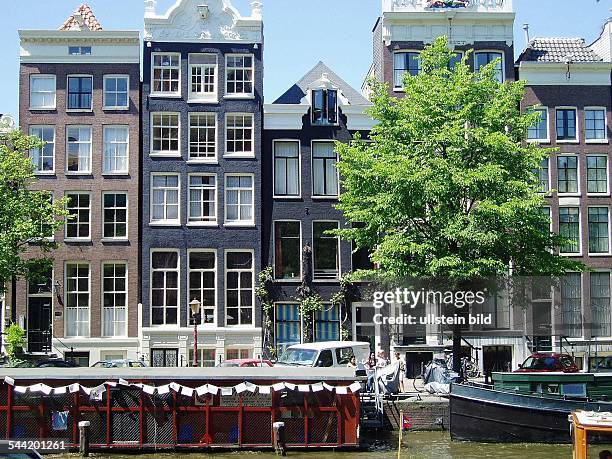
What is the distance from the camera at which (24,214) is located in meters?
38.6

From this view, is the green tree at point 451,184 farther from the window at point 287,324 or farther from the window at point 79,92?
the window at point 79,92

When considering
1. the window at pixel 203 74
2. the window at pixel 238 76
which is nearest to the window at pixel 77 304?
the window at pixel 203 74

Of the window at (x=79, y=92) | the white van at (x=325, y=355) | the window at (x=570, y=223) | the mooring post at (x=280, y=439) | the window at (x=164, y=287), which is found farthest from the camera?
the window at (x=570, y=223)

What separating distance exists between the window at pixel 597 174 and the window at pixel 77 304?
78.8 ft

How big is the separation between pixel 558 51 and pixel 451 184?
15.2 metres

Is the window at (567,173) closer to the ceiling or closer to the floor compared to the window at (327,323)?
closer to the ceiling

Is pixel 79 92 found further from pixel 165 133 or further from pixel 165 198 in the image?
pixel 165 198

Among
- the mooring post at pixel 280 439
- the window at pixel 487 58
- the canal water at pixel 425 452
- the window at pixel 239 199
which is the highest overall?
the window at pixel 487 58

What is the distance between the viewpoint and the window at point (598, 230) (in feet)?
150

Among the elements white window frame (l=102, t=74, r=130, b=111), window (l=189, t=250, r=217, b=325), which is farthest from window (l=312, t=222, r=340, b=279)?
white window frame (l=102, t=74, r=130, b=111)

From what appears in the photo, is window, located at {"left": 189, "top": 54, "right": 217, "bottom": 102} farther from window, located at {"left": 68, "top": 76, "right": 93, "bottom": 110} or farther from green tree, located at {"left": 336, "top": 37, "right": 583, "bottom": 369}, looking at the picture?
green tree, located at {"left": 336, "top": 37, "right": 583, "bottom": 369}

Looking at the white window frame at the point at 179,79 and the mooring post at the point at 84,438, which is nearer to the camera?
the mooring post at the point at 84,438

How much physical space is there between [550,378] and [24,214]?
21227mm

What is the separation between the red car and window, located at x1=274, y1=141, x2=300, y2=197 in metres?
14.4
